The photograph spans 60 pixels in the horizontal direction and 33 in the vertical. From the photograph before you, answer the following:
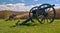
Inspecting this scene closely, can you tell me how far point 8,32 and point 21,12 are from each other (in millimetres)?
21732

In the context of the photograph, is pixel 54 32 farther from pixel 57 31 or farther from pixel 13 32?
pixel 13 32

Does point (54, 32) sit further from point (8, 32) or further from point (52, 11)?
point (52, 11)

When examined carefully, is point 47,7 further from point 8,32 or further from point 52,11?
point 8,32

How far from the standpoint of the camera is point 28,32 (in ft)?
44.5

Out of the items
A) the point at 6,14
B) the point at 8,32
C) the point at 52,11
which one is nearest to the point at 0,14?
the point at 6,14

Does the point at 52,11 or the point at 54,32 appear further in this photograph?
the point at 52,11

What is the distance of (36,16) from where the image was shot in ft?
58.5

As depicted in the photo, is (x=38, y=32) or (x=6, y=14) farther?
(x=6, y=14)

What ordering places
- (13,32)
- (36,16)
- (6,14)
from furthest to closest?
1. (6,14)
2. (36,16)
3. (13,32)

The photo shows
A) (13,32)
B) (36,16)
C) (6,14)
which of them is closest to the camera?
(13,32)

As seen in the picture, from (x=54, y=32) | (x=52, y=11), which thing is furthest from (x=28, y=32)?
(x=52, y=11)

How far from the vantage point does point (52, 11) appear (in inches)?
741

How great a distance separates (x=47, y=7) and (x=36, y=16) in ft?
3.64

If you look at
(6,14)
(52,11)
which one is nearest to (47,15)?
(52,11)
